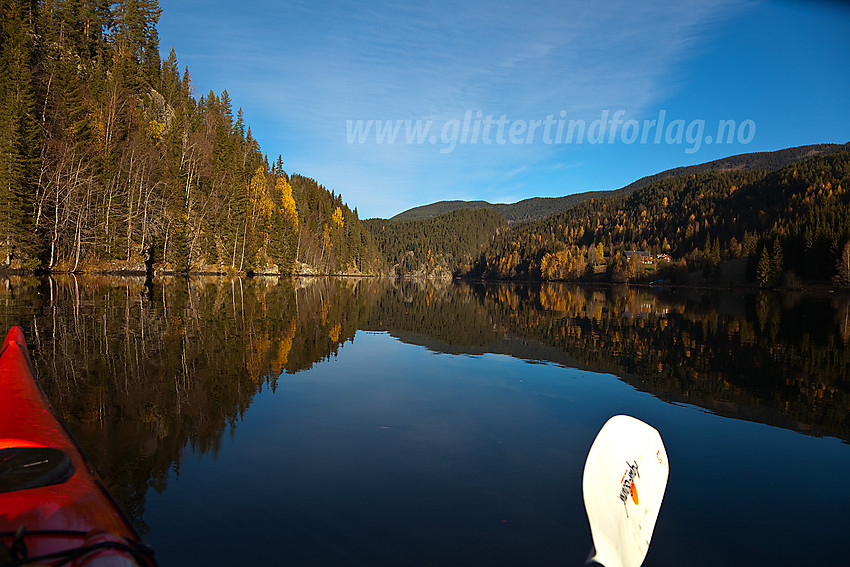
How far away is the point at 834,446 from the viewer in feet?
21.8

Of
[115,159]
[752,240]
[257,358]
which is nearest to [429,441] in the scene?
[257,358]

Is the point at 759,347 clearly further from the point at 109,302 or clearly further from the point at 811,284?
the point at 811,284

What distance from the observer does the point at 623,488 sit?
11.1 feet

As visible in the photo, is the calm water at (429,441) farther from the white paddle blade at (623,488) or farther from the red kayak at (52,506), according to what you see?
the red kayak at (52,506)

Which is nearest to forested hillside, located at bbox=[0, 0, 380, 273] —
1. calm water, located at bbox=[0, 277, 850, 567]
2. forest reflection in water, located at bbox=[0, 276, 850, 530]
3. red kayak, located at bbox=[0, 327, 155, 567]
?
forest reflection in water, located at bbox=[0, 276, 850, 530]

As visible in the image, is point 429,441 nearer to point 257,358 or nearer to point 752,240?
point 257,358

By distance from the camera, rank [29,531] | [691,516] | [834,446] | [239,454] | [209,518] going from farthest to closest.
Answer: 1. [834,446]
2. [239,454]
3. [691,516]
4. [209,518]
5. [29,531]

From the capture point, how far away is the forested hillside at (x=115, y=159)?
41156 millimetres

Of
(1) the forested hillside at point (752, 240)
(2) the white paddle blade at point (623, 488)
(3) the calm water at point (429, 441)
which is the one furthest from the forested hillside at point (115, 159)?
(1) the forested hillside at point (752, 240)

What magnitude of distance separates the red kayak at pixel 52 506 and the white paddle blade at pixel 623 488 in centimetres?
265

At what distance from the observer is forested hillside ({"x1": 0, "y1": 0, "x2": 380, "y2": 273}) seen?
41.2 m

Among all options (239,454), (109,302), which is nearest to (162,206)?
(109,302)

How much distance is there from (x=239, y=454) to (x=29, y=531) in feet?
11.7

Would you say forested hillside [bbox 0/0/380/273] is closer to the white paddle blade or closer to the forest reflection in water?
the forest reflection in water
